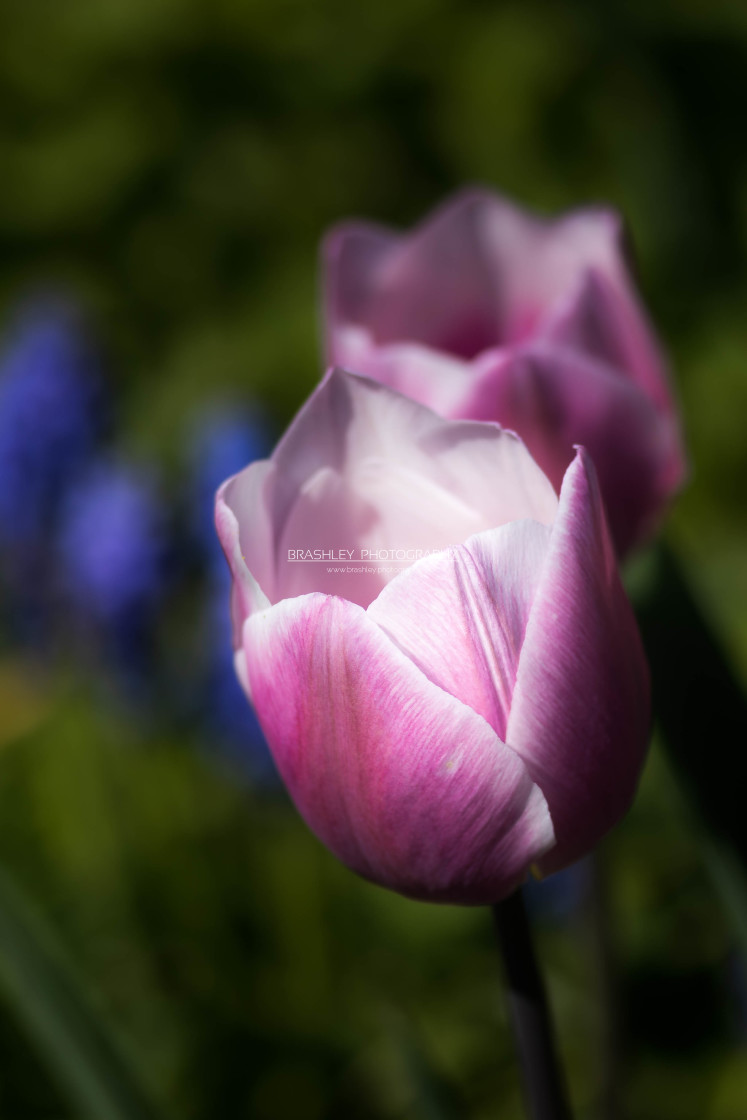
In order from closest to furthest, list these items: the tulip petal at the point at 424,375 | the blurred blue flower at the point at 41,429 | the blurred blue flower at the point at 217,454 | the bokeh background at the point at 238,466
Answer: the tulip petal at the point at 424,375, the bokeh background at the point at 238,466, the blurred blue flower at the point at 217,454, the blurred blue flower at the point at 41,429

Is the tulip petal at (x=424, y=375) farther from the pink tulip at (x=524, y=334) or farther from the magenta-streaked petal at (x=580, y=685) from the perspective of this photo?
the magenta-streaked petal at (x=580, y=685)

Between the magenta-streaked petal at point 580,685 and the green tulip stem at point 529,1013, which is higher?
the magenta-streaked petal at point 580,685

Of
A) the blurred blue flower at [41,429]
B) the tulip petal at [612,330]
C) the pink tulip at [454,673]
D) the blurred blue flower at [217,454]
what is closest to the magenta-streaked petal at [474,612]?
the pink tulip at [454,673]

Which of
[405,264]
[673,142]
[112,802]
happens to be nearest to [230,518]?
[405,264]

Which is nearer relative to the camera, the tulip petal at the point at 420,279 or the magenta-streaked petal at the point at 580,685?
the magenta-streaked petal at the point at 580,685

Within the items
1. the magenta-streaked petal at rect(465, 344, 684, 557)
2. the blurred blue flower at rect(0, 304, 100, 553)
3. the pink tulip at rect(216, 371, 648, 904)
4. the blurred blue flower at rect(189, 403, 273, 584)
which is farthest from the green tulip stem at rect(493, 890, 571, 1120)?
the blurred blue flower at rect(0, 304, 100, 553)

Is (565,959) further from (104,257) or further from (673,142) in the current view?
(104,257)

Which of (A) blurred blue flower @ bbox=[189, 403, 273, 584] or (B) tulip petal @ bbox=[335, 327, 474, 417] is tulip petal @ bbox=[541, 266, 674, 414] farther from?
(A) blurred blue flower @ bbox=[189, 403, 273, 584]
